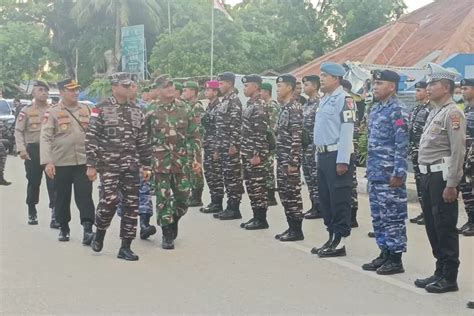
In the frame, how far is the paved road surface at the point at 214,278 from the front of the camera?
495cm

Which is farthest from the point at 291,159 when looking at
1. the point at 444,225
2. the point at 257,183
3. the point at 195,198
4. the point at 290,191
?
the point at 195,198

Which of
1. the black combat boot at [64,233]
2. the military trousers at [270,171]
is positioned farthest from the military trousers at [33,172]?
the military trousers at [270,171]

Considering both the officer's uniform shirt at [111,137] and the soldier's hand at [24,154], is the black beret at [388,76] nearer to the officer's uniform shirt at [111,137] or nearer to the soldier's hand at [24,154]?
the officer's uniform shirt at [111,137]

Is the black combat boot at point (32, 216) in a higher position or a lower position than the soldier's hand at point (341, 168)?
lower

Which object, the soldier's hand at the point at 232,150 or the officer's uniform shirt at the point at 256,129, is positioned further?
the soldier's hand at the point at 232,150

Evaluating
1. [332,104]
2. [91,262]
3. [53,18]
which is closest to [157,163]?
[91,262]

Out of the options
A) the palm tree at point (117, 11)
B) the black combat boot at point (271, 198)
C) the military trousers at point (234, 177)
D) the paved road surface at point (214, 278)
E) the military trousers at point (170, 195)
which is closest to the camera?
the paved road surface at point (214, 278)

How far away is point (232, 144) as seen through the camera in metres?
8.95

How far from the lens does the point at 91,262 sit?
21.0 feet

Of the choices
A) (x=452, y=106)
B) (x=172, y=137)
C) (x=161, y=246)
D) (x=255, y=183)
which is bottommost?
(x=161, y=246)

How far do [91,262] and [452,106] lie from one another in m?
3.66

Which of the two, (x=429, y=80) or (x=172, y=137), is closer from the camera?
(x=429, y=80)

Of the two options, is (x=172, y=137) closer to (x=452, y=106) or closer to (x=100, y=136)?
(x=100, y=136)

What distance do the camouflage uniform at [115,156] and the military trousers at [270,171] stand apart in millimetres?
2314
